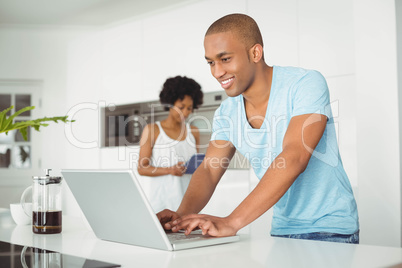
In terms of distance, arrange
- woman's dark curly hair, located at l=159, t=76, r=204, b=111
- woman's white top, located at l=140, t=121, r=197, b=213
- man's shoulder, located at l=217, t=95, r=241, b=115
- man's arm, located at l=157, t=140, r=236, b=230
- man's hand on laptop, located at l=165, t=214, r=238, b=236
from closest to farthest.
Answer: man's hand on laptop, located at l=165, t=214, r=238, b=236, man's arm, located at l=157, t=140, r=236, b=230, man's shoulder, located at l=217, t=95, r=241, b=115, woman's white top, located at l=140, t=121, r=197, b=213, woman's dark curly hair, located at l=159, t=76, r=204, b=111

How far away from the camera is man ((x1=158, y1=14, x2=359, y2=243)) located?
138 centimetres

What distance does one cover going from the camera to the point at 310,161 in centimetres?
152

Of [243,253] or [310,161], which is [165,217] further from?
[310,161]

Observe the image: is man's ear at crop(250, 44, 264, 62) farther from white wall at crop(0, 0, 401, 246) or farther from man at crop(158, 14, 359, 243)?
white wall at crop(0, 0, 401, 246)

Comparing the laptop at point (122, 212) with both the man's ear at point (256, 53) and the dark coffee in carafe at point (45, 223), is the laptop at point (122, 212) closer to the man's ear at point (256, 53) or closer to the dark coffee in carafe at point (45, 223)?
the dark coffee in carafe at point (45, 223)

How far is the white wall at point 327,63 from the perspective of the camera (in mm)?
2877

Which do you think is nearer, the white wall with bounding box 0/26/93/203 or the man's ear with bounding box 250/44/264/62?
the man's ear with bounding box 250/44/264/62

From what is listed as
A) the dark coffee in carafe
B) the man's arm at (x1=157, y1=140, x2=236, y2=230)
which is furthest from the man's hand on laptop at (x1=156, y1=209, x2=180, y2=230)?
the dark coffee in carafe

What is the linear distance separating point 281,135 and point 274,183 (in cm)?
29

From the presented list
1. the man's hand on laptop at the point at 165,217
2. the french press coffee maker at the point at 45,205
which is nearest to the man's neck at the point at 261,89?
the man's hand on laptop at the point at 165,217

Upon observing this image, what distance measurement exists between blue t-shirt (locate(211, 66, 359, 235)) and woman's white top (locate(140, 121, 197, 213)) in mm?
1560

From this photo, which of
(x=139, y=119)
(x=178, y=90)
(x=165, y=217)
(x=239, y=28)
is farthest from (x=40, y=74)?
(x=165, y=217)

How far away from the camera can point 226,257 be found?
2.98 ft

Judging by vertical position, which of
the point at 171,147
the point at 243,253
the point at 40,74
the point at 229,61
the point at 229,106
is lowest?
the point at 243,253
